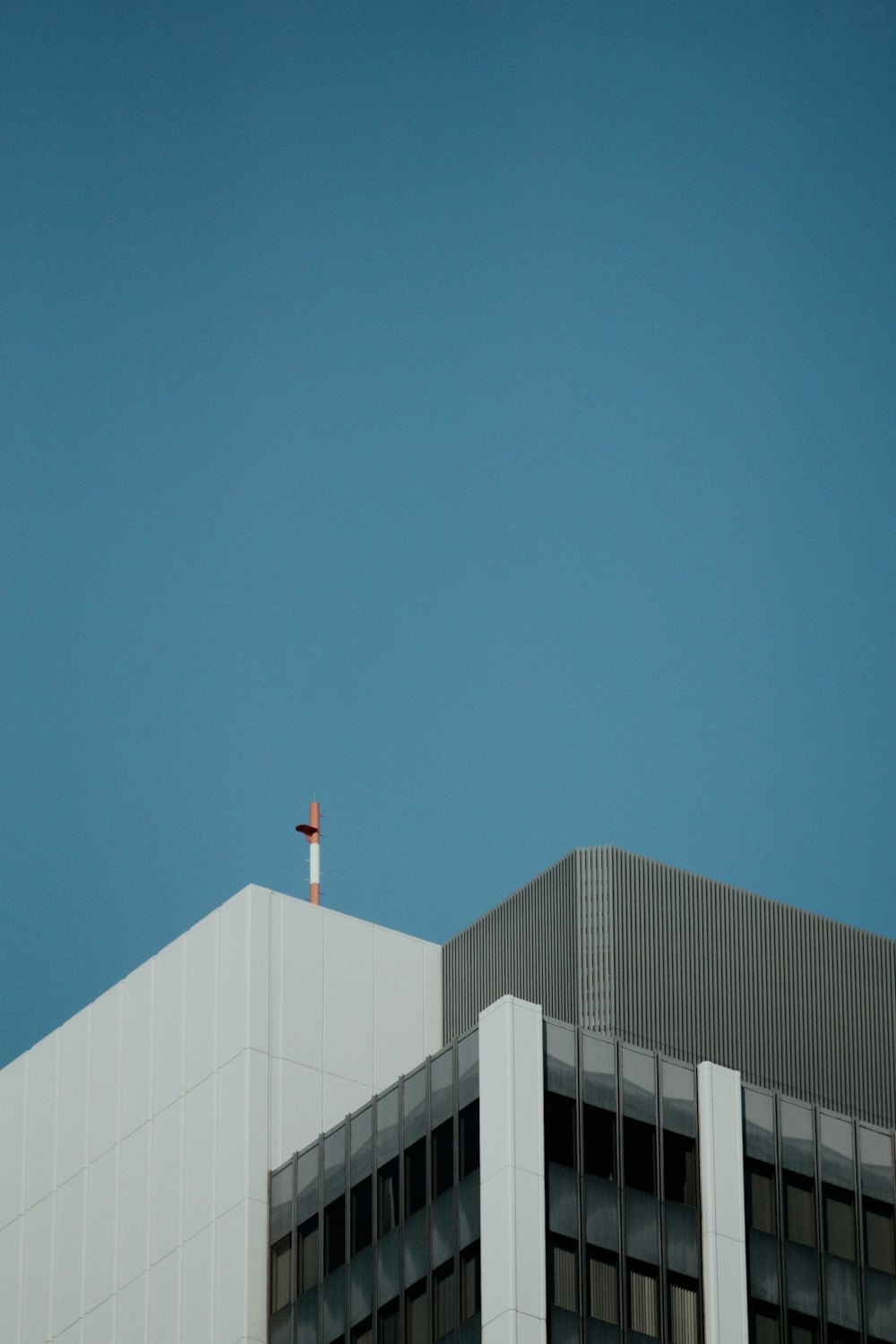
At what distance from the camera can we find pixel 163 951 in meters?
94.6

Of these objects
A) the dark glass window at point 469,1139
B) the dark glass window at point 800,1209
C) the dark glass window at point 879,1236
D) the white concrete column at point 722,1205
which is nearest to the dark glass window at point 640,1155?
the white concrete column at point 722,1205

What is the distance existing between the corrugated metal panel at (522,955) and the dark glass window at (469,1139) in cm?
838

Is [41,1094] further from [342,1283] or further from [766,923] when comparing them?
[766,923]

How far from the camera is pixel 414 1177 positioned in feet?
266

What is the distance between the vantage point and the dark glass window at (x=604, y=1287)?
76.8 meters

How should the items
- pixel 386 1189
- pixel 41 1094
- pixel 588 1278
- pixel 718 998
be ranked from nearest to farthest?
pixel 588 1278, pixel 386 1189, pixel 718 998, pixel 41 1094

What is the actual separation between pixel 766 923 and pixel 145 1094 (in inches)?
967

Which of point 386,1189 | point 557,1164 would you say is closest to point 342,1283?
point 386,1189

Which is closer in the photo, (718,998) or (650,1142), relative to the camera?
(650,1142)

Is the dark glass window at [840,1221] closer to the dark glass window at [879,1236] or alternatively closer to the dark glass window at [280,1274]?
the dark glass window at [879,1236]

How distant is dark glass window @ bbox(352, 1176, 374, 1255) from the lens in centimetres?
8194

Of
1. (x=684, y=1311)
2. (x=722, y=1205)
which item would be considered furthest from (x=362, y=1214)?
(x=722, y=1205)

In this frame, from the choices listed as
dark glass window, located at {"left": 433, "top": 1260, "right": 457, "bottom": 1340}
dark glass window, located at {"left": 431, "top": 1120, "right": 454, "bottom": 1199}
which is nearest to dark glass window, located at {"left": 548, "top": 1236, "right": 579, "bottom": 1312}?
dark glass window, located at {"left": 433, "top": 1260, "right": 457, "bottom": 1340}

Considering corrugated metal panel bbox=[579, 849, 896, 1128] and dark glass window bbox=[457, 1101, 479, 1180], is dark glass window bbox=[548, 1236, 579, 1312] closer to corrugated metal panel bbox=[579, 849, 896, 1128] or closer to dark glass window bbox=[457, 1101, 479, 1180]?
dark glass window bbox=[457, 1101, 479, 1180]
